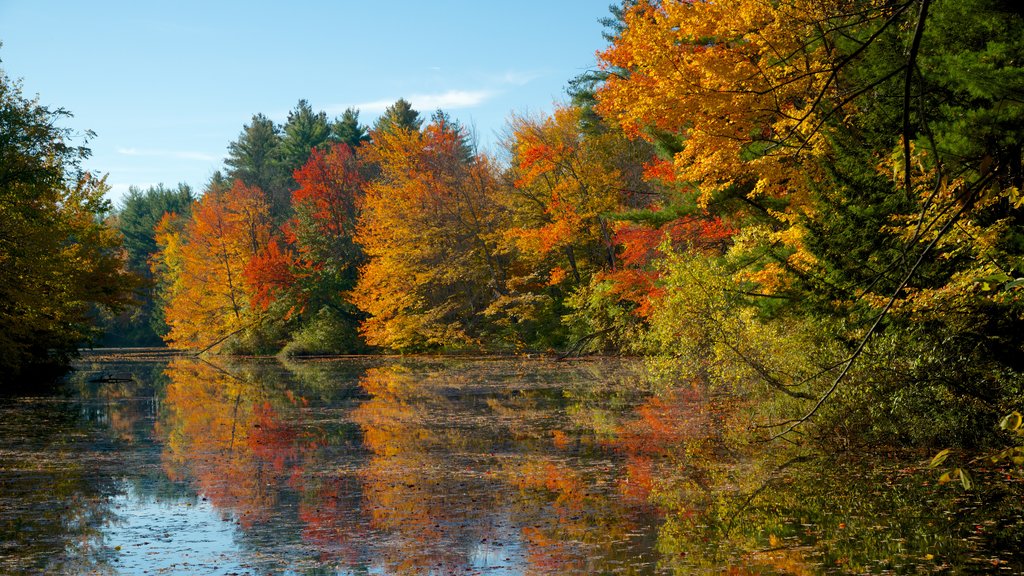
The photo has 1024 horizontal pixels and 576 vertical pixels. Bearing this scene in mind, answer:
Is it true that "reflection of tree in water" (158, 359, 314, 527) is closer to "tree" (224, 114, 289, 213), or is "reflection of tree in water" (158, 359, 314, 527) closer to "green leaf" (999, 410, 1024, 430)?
"green leaf" (999, 410, 1024, 430)

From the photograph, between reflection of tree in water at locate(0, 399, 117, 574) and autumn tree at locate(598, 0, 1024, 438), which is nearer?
reflection of tree in water at locate(0, 399, 117, 574)

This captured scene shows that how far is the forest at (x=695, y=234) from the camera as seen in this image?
9930mm

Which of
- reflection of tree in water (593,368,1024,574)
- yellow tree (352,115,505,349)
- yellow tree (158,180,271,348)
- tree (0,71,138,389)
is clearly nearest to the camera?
reflection of tree in water (593,368,1024,574)

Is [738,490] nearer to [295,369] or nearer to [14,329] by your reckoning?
[14,329]

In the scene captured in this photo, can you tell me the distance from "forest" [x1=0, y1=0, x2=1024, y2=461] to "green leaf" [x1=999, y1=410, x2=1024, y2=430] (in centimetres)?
2

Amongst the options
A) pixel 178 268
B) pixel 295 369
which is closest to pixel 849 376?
pixel 295 369

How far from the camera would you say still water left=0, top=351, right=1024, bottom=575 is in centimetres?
771

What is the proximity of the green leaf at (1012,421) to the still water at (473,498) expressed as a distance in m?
4.75

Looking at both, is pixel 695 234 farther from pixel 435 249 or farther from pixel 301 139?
pixel 301 139

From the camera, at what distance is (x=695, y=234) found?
26.7m

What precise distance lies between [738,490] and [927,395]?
10.0 ft

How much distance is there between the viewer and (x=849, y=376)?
39.3ft

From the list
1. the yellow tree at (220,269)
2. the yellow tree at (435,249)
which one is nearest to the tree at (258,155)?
the yellow tree at (220,269)

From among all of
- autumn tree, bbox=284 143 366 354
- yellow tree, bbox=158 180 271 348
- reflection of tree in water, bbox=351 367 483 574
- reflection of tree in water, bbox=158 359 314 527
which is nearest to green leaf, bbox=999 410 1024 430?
reflection of tree in water, bbox=351 367 483 574
